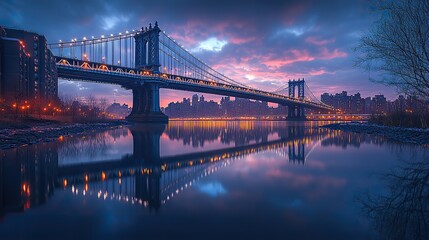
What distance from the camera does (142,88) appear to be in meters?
56.7

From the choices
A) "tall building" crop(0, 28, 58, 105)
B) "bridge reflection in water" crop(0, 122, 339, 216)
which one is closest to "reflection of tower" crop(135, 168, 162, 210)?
"bridge reflection in water" crop(0, 122, 339, 216)

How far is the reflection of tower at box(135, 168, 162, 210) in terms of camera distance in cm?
577

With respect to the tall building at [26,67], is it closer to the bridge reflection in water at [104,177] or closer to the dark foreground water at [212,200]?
the bridge reflection in water at [104,177]

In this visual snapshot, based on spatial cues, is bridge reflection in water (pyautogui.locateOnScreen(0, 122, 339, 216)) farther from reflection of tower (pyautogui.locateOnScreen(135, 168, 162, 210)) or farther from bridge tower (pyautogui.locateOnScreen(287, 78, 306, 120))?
bridge tower (pyautogui.locateOnScreen(287, 78, 306, 120))

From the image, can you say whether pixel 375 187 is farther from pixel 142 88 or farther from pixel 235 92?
pixel 235 92

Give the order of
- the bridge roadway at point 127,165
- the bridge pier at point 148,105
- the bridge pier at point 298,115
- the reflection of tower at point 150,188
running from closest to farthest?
1. the reflection of tower at point 150,188
2. the bridge roadway at point 127,165
3. the bridge pier at point 148,105
4. the bridge pier at point 298,115

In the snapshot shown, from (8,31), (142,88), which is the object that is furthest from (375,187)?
(8,31)

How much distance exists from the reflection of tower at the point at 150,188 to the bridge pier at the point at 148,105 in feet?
155

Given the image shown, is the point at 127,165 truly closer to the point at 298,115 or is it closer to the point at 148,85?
the point at 148,85

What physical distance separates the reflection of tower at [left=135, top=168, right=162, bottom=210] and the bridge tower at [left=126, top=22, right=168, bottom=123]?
1872 inches

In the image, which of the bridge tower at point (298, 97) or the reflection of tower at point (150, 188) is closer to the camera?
the reflection of tower at point (150, 188)

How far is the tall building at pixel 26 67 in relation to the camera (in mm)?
45594

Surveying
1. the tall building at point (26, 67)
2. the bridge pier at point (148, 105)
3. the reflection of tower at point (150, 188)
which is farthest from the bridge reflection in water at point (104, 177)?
the bridge pier at point (148, 105)

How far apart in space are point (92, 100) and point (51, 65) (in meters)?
34.3
